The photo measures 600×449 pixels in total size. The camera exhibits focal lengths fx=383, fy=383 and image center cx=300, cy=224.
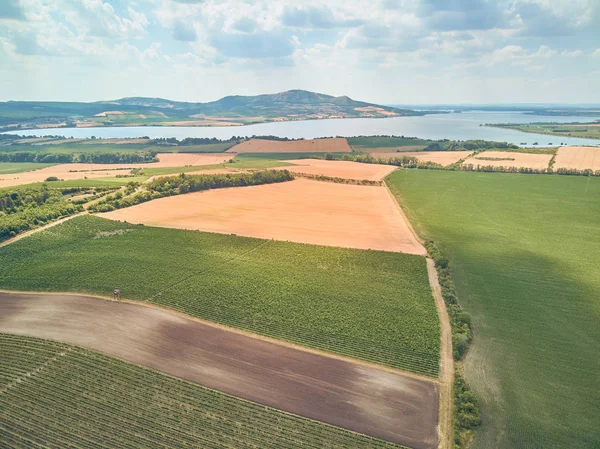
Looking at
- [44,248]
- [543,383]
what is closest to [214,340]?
[543,383]

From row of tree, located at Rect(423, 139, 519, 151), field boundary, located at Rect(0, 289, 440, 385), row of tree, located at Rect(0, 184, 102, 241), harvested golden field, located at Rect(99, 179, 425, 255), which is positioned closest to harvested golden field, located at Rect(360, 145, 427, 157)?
row of tree, located at Rect(423, 139, 519, 151)

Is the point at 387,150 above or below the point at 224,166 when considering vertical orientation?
above

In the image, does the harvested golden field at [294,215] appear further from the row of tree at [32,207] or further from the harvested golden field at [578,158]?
the harvested golden field at [578,158]

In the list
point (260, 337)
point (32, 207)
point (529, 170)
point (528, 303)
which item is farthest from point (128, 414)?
point (529, 170)

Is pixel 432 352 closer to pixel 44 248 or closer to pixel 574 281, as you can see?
pixel 574 281

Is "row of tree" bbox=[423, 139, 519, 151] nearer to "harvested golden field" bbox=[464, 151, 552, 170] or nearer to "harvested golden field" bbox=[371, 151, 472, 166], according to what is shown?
"harvested golden field" bbox=[371, 151, 472, 166]

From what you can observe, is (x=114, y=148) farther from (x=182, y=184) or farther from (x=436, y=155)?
(x=436, y=155)

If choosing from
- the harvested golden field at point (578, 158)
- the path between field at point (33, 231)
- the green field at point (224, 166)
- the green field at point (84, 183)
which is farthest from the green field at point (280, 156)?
the path between field at point (33, 231)
